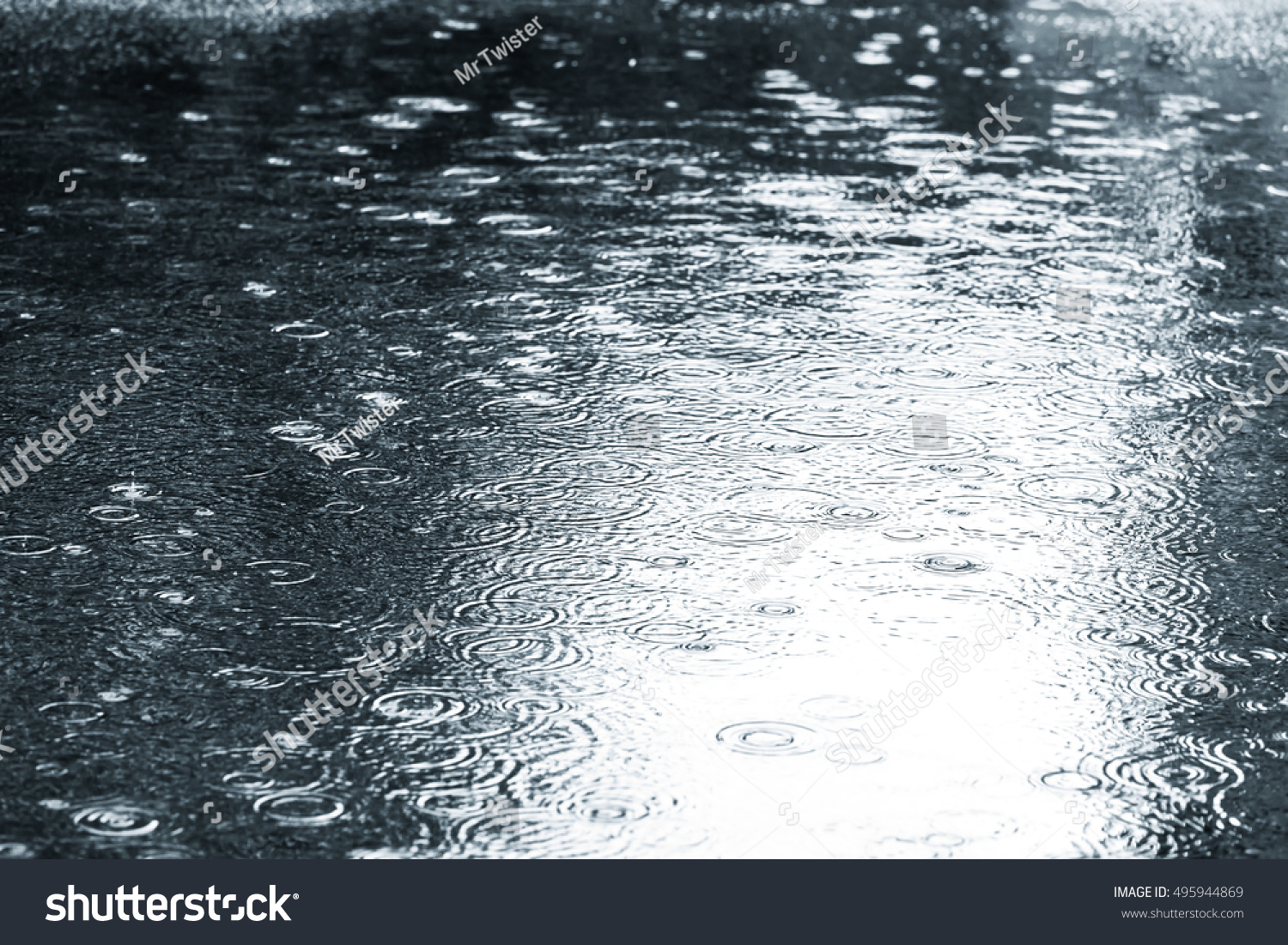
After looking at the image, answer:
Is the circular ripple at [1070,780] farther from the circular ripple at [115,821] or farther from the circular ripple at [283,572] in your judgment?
the circular ripple at [283,572]

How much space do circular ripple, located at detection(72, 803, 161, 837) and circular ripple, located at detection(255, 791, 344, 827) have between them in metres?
0.28

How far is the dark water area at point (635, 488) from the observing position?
14.8 feet

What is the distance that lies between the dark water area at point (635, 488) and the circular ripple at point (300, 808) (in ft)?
0.05

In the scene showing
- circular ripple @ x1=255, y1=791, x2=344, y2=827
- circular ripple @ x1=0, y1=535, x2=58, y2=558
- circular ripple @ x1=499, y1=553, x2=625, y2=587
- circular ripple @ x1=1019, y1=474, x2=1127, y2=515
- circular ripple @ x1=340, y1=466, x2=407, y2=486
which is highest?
circular ripple @ x1=0, y1=535, x2=58, y2=558

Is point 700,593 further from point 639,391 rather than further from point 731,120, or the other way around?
point 731,120

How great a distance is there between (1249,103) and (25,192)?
10259 millimetres

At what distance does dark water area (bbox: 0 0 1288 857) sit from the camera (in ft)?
14.8

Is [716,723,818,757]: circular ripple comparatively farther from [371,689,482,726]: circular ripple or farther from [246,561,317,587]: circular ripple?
[246,561,317,587]: circular ripple

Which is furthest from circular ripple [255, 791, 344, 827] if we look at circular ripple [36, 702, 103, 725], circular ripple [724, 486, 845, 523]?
circular ripple [724, 486, 845, 523]

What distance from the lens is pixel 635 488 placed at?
6.44 m

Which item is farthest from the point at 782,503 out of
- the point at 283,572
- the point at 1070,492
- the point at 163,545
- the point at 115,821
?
the point at 115,821

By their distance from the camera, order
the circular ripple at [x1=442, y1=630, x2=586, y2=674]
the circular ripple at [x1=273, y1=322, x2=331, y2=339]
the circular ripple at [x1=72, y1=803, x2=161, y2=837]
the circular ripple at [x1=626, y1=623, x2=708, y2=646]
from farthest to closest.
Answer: the circular ripple at [x1=273, y1=322, x2=331, y2=339] → the circular ripple at [x1=626, y1=623, x2=708, y2=646] → the circular ripple at [x1=442, y1=630, x2=586, y2=674] → the circular ripple at [x1=72, y1=803, x2=161, y2=837]

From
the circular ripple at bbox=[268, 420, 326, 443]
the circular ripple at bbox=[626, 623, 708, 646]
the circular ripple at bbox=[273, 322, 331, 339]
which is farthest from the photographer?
the circular ripple at bbox=[273, 322, 331, 339]

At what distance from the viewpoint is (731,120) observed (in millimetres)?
13164
